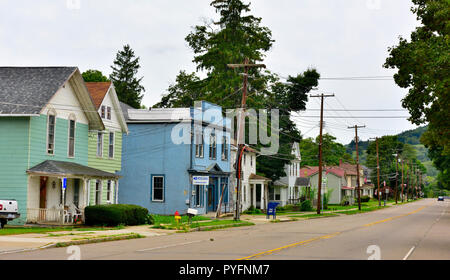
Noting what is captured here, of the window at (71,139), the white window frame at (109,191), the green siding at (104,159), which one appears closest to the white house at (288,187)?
the green siding at (104,159)

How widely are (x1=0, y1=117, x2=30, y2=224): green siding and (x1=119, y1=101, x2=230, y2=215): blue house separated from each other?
1538 centimetres

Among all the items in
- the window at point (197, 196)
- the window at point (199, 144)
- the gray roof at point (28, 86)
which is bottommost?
the window at point (197, 196)

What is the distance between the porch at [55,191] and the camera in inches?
1134

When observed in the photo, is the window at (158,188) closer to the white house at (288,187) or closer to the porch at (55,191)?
the porch at (55,191)

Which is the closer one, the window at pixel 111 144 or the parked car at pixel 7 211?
the parked car at pixel 7 211

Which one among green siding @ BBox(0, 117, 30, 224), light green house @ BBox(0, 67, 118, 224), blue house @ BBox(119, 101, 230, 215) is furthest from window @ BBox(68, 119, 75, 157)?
blue house @ BBox(119, 101, 230, 215)

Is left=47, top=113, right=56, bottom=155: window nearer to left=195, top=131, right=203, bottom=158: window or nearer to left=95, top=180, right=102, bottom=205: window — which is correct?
left=95, top=180, right=102, bottom=205: window

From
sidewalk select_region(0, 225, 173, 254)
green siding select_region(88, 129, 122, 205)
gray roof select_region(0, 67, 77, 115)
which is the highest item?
gray roof select_region(0, 67, 77, 115)

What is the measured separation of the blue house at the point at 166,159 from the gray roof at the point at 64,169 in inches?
431

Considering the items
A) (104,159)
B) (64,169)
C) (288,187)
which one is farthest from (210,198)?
(288,187)

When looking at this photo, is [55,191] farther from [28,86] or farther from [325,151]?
[325,151]

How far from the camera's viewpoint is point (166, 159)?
43.5m

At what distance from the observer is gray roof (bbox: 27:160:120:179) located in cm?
2856
